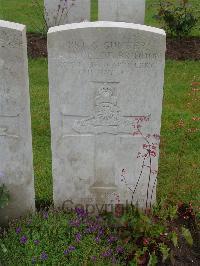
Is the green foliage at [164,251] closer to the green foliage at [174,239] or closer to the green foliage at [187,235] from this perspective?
the green foliage at [174,239]

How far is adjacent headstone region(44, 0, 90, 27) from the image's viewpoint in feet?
30.9

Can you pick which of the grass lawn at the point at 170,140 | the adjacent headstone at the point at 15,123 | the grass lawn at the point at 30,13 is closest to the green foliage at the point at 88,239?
the adjacent headstone at the point at 15,123

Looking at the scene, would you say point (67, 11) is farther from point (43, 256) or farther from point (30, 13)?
point (43, 256)

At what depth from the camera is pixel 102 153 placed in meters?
3.98

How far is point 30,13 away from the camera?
38.0 feet

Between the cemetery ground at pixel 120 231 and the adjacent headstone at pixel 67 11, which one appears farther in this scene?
the adjacent headstone at pixel 67 11

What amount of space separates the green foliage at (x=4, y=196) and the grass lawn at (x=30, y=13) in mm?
6516

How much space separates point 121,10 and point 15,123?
5.88 m

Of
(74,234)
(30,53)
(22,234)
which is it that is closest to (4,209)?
(22,234)

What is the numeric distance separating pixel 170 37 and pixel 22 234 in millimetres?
6883

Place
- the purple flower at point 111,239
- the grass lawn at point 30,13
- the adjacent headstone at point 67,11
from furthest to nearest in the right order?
the grass lawn at point 30,13, the adjacent headstone at point 67,11, the purple flower at point 111,239

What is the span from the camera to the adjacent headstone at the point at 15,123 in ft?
11.5

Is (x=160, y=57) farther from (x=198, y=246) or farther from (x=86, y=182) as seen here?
(x=198, y=246)

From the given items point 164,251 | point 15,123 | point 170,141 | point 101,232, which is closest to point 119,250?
point 101,232
